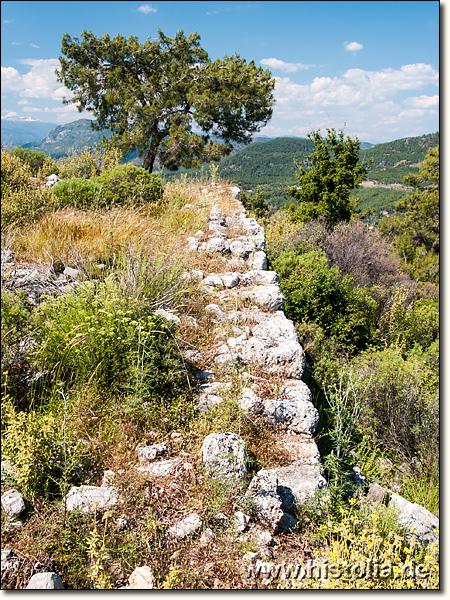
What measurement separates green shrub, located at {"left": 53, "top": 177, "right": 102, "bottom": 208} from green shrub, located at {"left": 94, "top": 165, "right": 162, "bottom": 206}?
0.35 m

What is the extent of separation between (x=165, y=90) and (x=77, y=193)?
11.9 m

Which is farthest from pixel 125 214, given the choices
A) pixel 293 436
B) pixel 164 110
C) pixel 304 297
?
pixel 164 110

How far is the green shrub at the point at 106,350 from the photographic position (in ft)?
10.4

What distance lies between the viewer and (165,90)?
16.8m

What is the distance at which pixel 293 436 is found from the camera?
3230 mm

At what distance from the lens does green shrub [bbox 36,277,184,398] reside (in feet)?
10.4

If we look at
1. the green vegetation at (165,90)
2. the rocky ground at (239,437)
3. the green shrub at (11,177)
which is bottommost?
the rocky ground at (239,437)

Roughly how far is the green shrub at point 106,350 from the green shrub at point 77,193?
3.87 m

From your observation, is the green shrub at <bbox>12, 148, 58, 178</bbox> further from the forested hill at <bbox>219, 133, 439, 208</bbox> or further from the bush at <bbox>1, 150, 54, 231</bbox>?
the forested hill at <bbox>219, 133, 439, 208</bbox>

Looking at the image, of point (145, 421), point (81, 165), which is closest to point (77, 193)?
point (81, 165)

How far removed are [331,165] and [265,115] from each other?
521cm

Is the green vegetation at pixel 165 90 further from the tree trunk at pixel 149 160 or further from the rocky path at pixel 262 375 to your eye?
the rocky path at pixel 262 375

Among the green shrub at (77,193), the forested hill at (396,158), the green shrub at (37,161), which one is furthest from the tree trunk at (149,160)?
the forested hill at (396,158)

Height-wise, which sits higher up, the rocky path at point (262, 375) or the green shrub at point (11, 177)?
the green shrub at point (11, 177)
